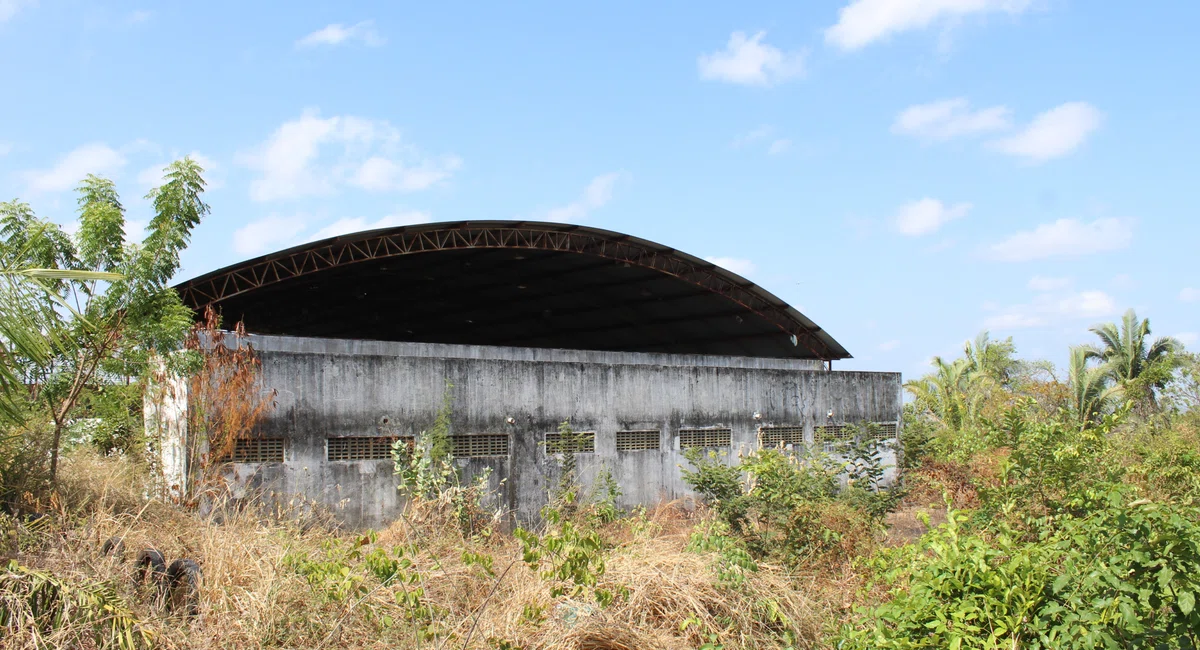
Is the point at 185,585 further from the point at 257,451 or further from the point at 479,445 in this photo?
the point at 479,445

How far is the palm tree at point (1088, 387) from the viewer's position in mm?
29578

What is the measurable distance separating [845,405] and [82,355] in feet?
48.9

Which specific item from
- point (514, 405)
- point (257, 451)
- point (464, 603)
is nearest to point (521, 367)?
point (514, 405)

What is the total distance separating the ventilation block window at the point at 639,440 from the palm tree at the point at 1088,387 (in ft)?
62.8

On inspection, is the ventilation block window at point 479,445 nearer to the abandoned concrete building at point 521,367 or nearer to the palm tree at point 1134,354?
the abandoned concrete building at point 521,367

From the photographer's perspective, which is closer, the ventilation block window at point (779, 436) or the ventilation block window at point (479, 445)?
the ventilation block window at point (479, 445)

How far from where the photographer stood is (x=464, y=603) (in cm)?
793

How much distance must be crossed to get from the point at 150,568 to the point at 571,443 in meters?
8.57

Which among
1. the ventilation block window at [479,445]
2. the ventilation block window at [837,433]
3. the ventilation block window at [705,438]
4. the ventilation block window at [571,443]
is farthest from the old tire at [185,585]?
the ventilation block window at [837,433]

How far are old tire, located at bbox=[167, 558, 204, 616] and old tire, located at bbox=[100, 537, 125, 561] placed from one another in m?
0.73

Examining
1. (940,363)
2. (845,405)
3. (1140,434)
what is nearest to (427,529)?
(845,405)

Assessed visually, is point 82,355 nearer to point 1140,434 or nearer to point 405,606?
point 405,606

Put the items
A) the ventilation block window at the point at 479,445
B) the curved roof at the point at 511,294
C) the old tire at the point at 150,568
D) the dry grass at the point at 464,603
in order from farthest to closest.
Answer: the curved roof at the point at 511,294, the ventilation block window at the point at 479,445, the old tire at the point at 150,568, the dry grass at the point at 464,603

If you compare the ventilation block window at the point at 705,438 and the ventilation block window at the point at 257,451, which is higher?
the ventilation block window at the point at 257,451
